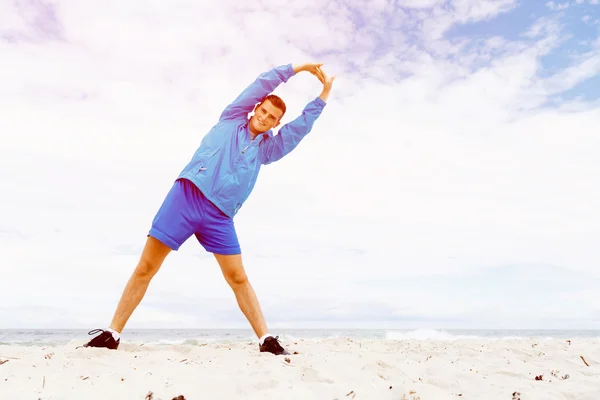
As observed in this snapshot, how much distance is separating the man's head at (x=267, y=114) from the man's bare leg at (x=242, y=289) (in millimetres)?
1234

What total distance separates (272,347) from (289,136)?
Answer: 6.44ft

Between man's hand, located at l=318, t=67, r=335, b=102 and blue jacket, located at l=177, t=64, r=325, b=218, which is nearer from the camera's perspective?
blue jacket, located at l=177, t=64, r=325, b=218

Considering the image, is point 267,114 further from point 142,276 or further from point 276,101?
point 142,276

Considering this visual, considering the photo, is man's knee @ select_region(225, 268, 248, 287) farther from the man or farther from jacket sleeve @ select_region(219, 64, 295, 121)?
jacket sleeve @ select_region(219, 64, 295, 121)

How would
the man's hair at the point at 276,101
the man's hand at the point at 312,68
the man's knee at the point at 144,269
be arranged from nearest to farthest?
the man's knee at the point at 144,269 → the man's hair at the point at 276,101 → the man's hand at the point at 312,68

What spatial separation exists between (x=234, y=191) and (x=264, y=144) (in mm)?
623

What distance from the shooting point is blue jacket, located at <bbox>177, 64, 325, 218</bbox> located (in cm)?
404

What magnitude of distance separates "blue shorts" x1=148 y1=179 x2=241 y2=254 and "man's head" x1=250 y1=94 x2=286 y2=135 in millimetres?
847

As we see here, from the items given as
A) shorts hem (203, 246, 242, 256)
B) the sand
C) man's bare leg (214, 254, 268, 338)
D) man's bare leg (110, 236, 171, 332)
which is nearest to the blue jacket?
shorts hem (203, 246, 242, 256)

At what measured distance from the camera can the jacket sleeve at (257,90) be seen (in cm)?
434

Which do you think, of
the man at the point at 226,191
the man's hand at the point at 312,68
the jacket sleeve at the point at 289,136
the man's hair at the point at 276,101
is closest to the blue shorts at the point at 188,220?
the man at the point at 226,191

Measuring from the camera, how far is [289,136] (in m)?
4.44

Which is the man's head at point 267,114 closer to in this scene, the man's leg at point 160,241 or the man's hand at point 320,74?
the man's hand at point 320,74

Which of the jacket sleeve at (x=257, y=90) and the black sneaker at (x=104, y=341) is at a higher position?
the jacket sleeve at (x=257, y=90)
